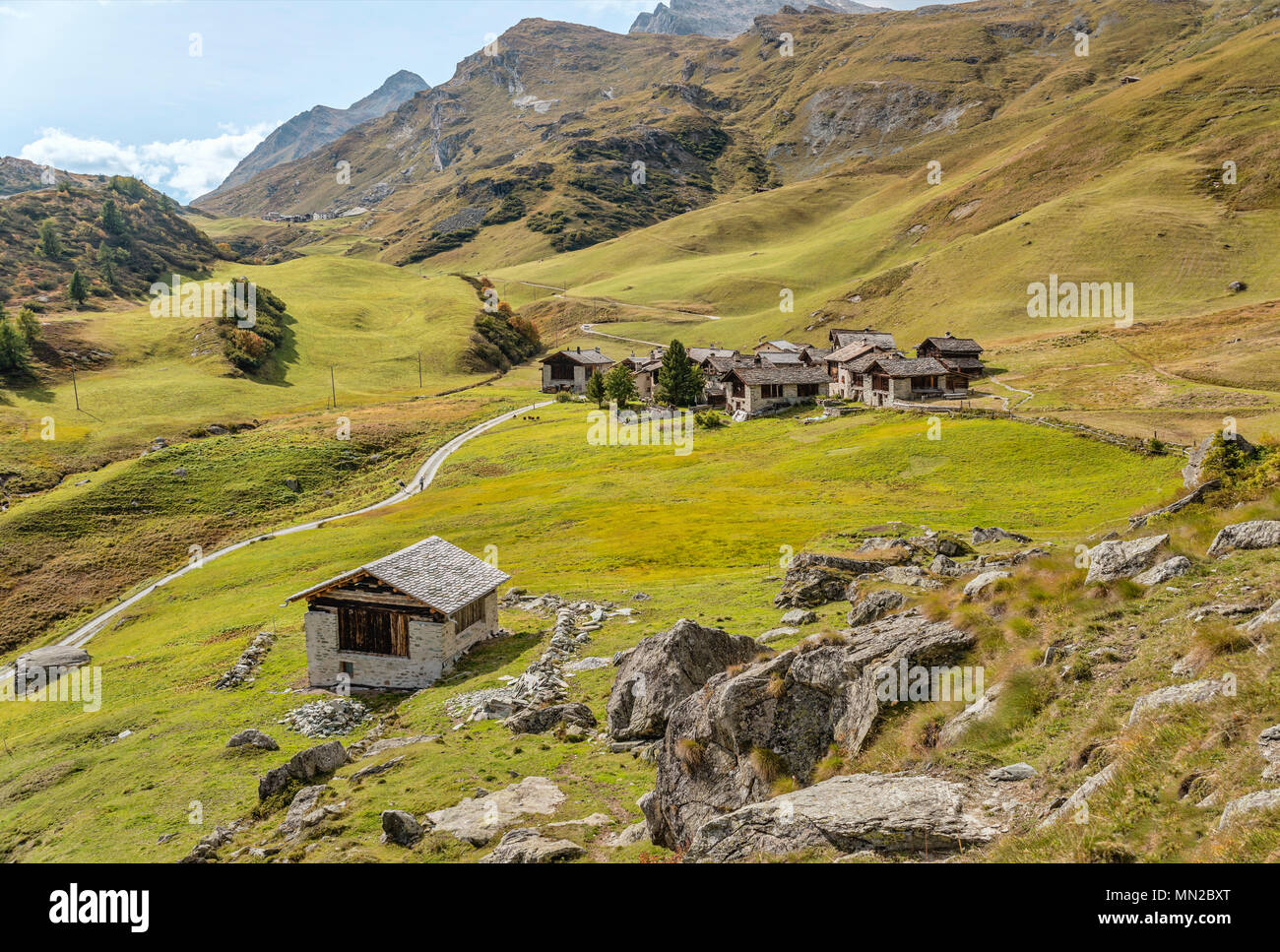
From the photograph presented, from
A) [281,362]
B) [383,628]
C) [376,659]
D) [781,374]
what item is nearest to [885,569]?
[383,628]

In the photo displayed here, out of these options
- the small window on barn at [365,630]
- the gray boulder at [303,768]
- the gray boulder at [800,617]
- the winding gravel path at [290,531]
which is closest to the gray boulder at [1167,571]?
the gray boulder at [800,617]

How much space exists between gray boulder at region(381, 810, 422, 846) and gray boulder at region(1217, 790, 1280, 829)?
18.1 metres

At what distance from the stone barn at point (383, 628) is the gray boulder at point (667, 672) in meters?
15.2

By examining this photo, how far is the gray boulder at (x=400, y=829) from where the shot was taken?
20125 mm

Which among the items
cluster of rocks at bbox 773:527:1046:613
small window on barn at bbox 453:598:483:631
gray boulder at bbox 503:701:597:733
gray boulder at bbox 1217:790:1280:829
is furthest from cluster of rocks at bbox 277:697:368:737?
gray boulder at bbox 1217:790:1280:829

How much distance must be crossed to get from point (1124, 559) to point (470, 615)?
3157 centimetres

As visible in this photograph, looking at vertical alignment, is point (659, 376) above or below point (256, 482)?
above

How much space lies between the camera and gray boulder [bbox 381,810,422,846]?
20.1m

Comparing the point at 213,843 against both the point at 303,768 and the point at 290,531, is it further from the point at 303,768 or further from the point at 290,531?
the point at 290,531

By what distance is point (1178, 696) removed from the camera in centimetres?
1287

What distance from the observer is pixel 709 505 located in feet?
232
